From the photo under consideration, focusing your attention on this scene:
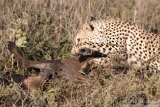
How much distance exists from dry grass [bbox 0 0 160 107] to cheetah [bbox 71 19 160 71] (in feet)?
1.08

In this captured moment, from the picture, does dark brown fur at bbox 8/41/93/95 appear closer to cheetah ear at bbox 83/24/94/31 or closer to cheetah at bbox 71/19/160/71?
cheetah at bbox 71/19/160/71

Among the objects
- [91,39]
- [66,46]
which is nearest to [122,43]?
[91,39]

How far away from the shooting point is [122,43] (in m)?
5.58

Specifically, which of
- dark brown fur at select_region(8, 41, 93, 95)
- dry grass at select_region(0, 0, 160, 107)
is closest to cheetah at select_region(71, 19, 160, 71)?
dry grass at select_region(0, 0, 160, 107)

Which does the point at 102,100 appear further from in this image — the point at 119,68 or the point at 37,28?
the point at 37,28

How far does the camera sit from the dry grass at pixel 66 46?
3994 mm

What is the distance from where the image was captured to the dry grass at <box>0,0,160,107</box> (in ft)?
13.1

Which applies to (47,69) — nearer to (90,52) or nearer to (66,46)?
(90,52)

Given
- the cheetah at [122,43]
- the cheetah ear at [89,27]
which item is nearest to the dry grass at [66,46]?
the cheetah at [122,43]

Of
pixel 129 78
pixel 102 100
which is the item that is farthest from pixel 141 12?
pixel 102 100

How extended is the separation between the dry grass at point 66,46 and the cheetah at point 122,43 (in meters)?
0.33

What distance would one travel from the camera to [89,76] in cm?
463

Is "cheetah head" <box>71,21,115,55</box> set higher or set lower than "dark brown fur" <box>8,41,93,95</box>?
higher

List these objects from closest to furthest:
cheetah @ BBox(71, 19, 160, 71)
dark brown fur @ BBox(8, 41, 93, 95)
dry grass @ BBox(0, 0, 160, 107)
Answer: dry grass @ BBox(0, 0, 160, 107)
dark brown fur @ BBox(8, 41, 93, 95)
cheetah @ BBox(71, 19, 160, 71)
